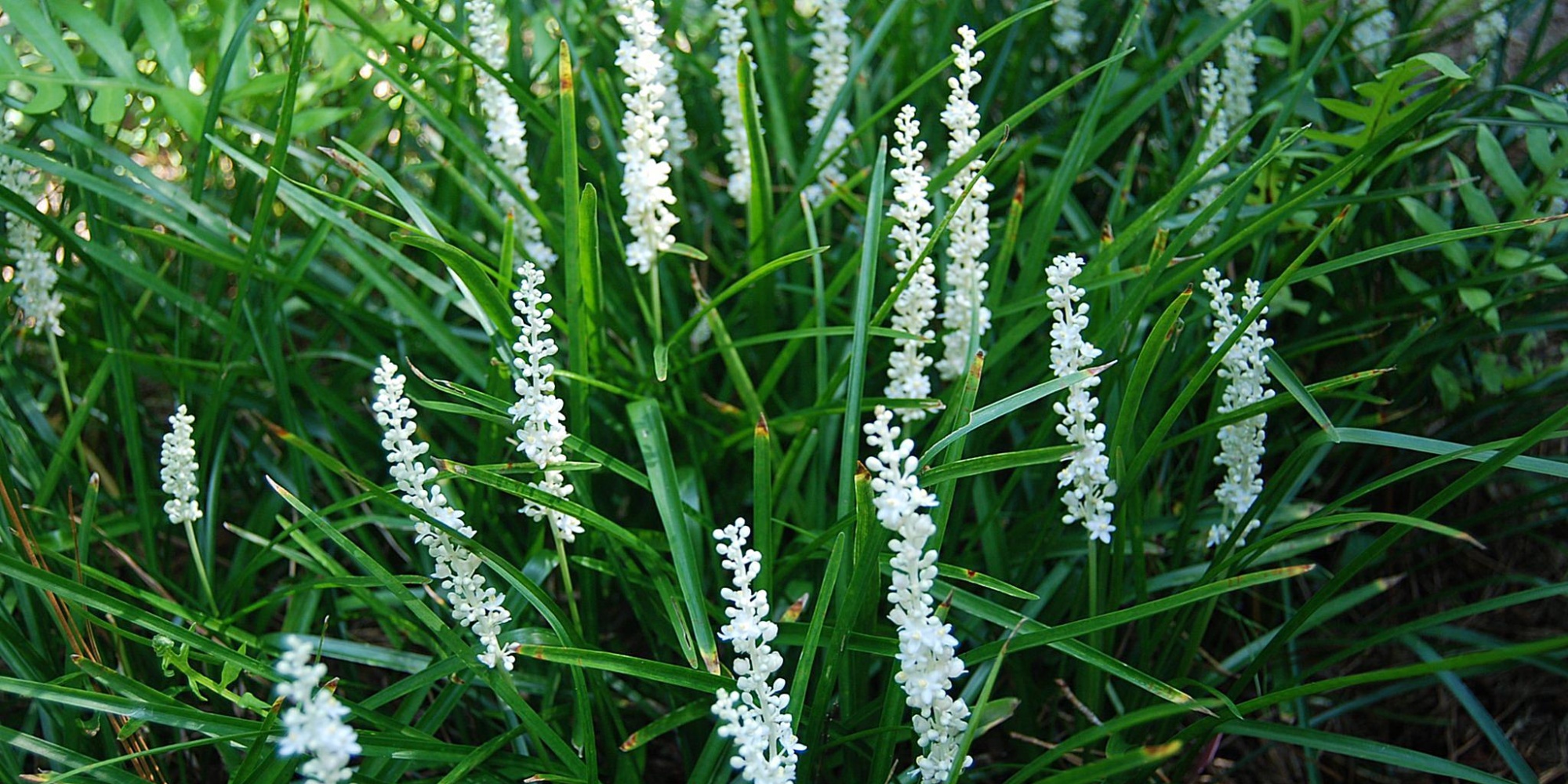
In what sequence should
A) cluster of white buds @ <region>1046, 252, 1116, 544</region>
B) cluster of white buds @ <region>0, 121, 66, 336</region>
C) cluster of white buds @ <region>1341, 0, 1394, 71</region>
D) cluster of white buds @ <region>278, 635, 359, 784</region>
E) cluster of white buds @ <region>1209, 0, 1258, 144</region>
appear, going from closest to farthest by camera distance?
cluster of white buds @ <region>278, 635, 359, 784</region>
cluster of white buds @ <region>1046, 252, 1116, 544</region>
cluster of white buds @ <region>0, 121, 66, 336</region>
cluster of white buds @ <region>1209, 0, 1258, 144</region>
cluster of white buds @ <region>1341, 0, 1394, 71</region>

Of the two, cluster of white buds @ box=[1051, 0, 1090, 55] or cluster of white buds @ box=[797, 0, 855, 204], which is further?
cluster of white buds @ box=[1051, 0, 1090, 55]

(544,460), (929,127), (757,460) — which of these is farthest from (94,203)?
(929,127)

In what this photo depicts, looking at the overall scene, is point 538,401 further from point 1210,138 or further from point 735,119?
point 1210,138

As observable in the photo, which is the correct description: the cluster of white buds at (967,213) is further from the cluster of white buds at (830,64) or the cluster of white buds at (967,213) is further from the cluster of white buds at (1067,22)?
the cluster of white buds at (1067,22)

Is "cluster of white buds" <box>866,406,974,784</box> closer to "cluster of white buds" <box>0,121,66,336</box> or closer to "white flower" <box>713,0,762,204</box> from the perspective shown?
"white flower" <box>713,0,762,204</box>

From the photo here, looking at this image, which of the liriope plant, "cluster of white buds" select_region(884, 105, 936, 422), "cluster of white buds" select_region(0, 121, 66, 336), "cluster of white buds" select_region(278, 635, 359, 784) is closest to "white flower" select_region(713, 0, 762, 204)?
the liriope plant

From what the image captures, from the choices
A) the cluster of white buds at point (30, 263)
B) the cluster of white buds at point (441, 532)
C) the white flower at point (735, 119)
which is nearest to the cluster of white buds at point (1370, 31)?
the white flower at point (735, 119)

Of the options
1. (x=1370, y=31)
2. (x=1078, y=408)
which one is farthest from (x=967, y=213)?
(x=1370, y=31)

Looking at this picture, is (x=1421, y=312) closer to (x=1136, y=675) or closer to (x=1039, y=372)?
(x=1039, y=372)
